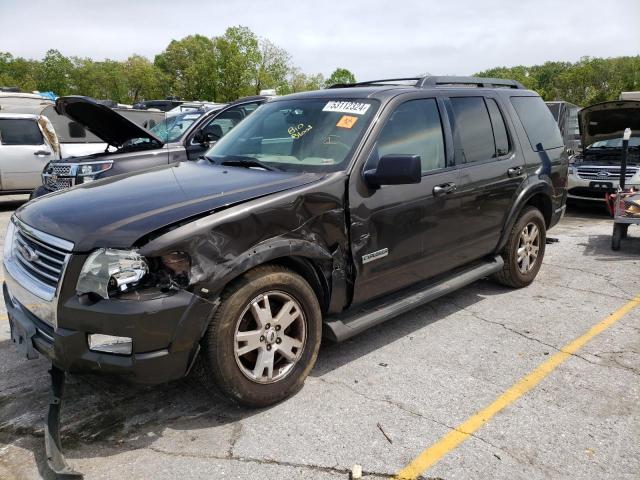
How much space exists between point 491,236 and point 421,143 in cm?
127

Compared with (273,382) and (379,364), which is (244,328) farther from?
(379,364)

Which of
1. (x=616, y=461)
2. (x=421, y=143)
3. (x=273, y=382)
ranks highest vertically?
(x=421, y=143)

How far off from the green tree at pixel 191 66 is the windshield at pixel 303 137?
43.5 metres

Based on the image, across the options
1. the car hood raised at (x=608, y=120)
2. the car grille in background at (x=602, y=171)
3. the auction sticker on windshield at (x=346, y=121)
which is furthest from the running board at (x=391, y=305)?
the car hood raised at (x=608, y=120)

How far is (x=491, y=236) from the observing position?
478 cm

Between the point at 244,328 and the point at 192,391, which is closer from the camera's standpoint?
the point at 244,328

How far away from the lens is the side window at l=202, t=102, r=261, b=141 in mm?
7844

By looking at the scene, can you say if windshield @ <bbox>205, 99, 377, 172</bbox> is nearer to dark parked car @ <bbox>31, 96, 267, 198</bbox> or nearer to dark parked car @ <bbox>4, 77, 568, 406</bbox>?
dark parked car @ <bbox>4, 77, 568, 406</bbox>

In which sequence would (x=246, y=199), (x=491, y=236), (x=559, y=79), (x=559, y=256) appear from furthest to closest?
(x=559, y=79), (x=559, y=256), (x=491, y=236), (x=246, y=199)

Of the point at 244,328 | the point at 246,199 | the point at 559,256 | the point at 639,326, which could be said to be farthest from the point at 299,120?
the point at 559,256

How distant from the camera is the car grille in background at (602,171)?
9.63 metres

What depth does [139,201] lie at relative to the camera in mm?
3016

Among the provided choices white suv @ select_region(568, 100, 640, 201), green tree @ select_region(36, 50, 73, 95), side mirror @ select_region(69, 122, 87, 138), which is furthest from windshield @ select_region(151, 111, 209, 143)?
green tree @ select_region(36, 50, 73, 95)

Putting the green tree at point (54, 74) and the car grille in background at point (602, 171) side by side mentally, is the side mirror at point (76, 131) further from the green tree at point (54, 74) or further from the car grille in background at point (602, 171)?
the green tree at point (54, 74)
